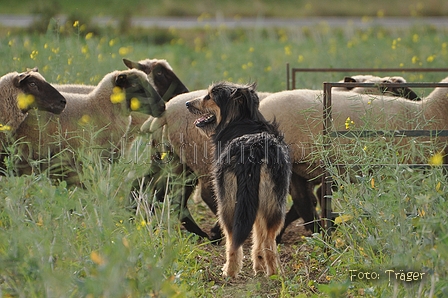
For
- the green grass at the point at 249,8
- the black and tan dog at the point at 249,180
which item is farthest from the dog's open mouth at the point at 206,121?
the green grass at the point at 249,8

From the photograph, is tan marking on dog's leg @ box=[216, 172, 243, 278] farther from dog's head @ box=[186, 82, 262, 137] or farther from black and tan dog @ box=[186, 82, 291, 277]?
dog's head @ box=[186, 82, 262, 137]

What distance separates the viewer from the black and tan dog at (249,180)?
15.8ft

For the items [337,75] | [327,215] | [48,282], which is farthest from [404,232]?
[337,75]

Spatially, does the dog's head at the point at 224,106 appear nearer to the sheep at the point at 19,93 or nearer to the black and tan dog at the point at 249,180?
the black and tan dog at the point at 249,180

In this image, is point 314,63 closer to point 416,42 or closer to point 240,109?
point 416,42

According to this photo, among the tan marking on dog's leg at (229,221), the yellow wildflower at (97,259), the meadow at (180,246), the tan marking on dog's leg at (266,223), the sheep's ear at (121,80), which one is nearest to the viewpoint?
the yellow wildflower at (97,259)

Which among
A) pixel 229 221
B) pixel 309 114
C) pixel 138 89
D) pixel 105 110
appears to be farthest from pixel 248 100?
pixel 105 110

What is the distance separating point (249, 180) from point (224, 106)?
0.92 m

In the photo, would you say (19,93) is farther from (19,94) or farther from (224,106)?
(224,106)

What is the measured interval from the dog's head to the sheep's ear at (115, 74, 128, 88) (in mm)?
1437

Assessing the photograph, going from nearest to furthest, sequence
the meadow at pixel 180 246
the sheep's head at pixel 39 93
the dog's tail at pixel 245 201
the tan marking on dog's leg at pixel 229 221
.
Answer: the meadow at pixel 180 246
the dog's tail at pixel 245 201
the tan marking on dog's leg at pixel 229 221
the sheep's head at pixel 39 93

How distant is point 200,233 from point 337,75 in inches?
187

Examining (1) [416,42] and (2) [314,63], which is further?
(1) [416,42]

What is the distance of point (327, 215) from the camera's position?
573cm
